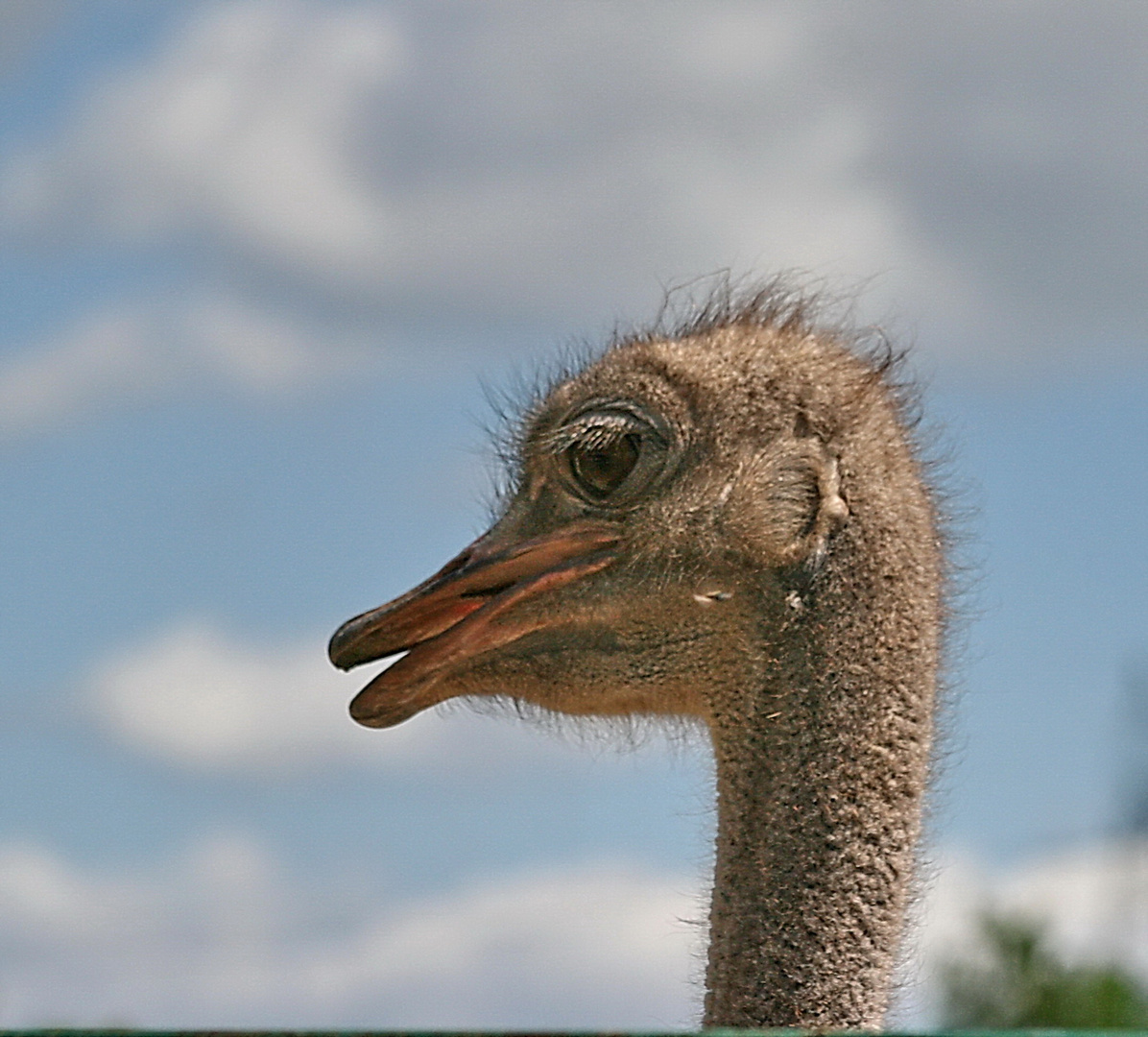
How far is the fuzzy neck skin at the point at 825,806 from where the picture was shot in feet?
17.1

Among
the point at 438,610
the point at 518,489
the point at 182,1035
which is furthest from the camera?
the point at 518,489

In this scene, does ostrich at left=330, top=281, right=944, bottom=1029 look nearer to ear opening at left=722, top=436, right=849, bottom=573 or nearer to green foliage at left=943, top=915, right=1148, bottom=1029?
ear opening at left=722, top=436, right=849, bottom=573

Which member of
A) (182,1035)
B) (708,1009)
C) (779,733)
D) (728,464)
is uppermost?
(728,464)

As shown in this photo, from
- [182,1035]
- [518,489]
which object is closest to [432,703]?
[518,489]

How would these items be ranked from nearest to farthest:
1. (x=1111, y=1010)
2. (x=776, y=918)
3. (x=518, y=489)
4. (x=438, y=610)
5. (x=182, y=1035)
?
(x=182, y=1035) < (x=776, y=918) < (x=438, y=610) < (x=518, y=489) < (x=1111, y=1010)

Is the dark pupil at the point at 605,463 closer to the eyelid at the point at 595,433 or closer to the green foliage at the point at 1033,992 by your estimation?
the eyelid at the point at 595,433

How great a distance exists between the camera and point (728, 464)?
5797 millimetres

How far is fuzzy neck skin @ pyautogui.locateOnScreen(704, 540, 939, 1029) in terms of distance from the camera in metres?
5.21

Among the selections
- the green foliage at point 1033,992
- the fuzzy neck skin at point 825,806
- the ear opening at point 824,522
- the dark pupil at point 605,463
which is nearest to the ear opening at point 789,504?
the ear opening at point 824,522

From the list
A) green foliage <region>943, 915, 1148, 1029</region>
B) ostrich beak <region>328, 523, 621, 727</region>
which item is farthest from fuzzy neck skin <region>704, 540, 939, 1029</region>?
green foliage <region>943, 915, 1148, 1029</region>

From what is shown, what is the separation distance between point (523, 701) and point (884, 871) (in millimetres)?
1065

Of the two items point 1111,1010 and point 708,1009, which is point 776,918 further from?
point 1111,1010

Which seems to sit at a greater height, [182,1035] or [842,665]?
[842,665]

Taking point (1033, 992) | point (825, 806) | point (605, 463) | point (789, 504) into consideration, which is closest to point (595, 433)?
point (605, 463)
